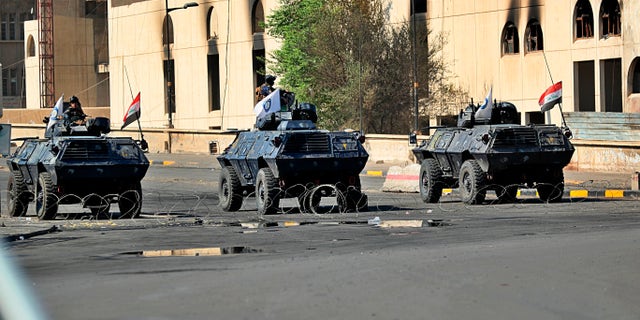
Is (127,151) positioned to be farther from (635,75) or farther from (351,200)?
(635,75)

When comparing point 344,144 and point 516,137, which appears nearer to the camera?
point 344,144

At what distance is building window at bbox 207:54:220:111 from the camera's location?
6962cm

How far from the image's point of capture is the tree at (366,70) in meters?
51.8

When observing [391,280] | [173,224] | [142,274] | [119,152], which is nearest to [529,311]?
[391,280]

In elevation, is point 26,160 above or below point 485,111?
below

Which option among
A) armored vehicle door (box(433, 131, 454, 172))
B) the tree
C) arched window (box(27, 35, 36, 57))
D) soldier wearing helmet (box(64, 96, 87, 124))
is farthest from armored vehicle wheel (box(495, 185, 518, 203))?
arched window (box(27, 35, 36, 57))

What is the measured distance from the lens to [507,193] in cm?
2625

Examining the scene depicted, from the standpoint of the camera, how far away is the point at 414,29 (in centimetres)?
5009

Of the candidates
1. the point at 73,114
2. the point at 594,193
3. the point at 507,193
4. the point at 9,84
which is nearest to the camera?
the point at 73,114

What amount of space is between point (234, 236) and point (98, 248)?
7.74ft

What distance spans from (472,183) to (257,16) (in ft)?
138

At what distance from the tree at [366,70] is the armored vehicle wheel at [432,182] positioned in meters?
23.2

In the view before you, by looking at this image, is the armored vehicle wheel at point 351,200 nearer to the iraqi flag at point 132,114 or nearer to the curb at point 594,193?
the curb at point 594,193

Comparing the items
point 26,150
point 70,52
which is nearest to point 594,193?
point 26,150
